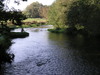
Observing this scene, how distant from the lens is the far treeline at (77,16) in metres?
38.0

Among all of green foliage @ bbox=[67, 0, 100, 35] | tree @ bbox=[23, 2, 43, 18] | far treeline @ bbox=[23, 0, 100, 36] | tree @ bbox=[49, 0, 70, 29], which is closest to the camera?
green foliage @ bbox=[67, 0, 100, 35]

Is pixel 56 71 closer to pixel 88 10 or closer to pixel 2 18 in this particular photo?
pixel 2 18

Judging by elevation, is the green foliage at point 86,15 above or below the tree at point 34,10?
below

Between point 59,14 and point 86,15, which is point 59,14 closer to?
point 59,14

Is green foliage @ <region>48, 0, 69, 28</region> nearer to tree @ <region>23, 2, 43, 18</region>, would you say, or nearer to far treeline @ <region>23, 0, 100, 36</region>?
far treeline @ <region>23, 0, 100, 36</region>

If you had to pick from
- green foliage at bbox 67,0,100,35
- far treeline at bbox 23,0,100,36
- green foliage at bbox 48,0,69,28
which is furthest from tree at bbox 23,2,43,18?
green foliage at bbox 67,0,100,35

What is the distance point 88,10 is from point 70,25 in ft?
33.7

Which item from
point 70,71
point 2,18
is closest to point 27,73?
point 70,71

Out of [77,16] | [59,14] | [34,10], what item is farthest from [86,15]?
[34,10]

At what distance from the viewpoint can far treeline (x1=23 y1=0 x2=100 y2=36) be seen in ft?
125

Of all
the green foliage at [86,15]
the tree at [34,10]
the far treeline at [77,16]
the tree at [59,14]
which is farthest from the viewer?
the tree at [34,10]

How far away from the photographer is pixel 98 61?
18938 millimetres

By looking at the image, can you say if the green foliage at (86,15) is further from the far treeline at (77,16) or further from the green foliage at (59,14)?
the green foliage at (59,14)

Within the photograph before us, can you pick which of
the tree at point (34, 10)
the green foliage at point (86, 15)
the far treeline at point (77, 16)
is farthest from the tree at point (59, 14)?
the tree at point (34, 10)
